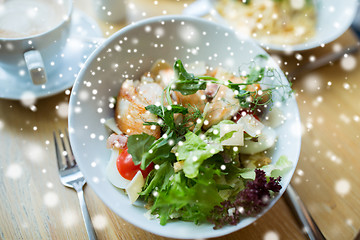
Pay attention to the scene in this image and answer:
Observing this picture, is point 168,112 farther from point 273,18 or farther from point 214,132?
point 273,18

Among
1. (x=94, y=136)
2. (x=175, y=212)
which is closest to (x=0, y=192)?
(x=94, y=136)

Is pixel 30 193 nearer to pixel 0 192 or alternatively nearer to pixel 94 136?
pixel 0 192

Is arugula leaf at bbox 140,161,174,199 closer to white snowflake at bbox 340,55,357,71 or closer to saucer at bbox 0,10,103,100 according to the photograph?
saucer at bbox 0,10,103,100

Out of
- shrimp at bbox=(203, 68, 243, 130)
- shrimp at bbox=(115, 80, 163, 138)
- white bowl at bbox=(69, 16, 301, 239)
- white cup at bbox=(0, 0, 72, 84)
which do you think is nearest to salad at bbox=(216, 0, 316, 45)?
white bowl at bbox=(69, 16, 301, 239)

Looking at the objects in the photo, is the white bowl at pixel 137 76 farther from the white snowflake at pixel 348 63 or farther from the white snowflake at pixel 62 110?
the white snowflake at pixel 348 63

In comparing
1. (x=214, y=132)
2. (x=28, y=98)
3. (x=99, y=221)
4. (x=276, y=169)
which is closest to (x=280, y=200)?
(x=276, y=169)

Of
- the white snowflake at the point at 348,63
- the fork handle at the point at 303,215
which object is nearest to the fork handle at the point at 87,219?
the fork handle at the point at 303,215
